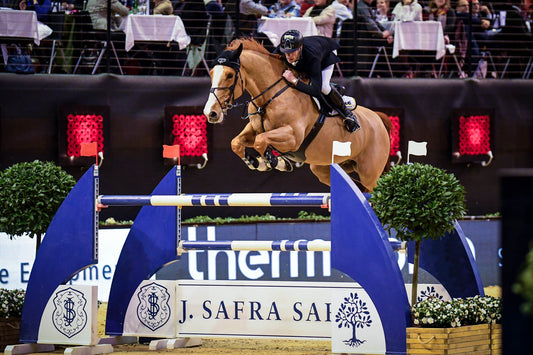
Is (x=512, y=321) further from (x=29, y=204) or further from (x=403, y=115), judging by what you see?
(x=403, y=115)

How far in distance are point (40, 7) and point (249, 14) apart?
2.41 m

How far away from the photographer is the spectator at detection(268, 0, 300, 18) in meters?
9.68

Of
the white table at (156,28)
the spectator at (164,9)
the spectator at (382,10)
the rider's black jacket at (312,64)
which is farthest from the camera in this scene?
the spectator at (382,10)

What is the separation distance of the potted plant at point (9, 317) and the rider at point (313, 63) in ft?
8.65

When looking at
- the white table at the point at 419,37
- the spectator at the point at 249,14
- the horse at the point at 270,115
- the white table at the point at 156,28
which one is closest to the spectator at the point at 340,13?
the white table at the point at 419,37

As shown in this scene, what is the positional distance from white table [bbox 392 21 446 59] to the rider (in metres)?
3.30

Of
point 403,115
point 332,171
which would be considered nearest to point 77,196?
point 332,171

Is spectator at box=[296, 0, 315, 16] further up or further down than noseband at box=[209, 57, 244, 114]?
further up

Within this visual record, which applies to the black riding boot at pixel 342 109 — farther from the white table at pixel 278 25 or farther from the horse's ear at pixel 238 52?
the white table at pixel 278 25

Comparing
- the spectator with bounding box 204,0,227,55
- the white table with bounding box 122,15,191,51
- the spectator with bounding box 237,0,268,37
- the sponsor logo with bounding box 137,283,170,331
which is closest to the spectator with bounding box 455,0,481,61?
the spectator with bounding box 237,0,268,37

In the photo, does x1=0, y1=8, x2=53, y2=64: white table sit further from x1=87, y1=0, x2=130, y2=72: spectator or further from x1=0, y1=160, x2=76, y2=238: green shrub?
x1=0, y1=160, x2=76, y2=238: green shrub

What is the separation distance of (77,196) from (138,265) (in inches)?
26.9

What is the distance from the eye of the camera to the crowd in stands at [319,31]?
30.7 ft

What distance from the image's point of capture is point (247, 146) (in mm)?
6230
